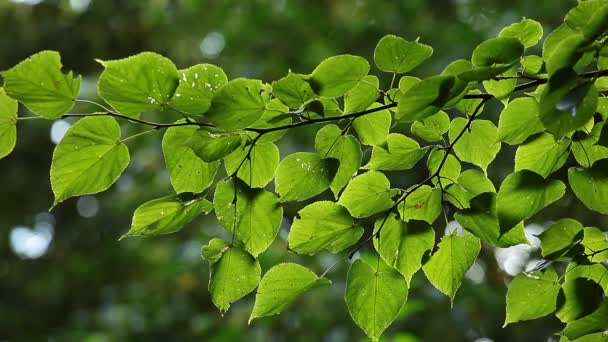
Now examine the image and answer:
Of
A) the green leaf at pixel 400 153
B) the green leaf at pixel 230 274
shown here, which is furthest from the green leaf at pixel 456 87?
the green leaf at pixel 230 274

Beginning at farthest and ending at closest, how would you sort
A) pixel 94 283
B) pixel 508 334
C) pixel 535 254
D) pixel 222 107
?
pixel 94 283
pixel 508 334
pixel 535 254
pixel 222 107

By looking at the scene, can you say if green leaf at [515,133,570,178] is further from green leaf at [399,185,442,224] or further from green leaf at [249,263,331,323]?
green leaf at [249,263,331,323]

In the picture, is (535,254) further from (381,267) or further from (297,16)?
(381,267)

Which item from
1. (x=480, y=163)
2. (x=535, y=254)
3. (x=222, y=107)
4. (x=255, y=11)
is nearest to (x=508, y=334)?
(x=535, y=254)

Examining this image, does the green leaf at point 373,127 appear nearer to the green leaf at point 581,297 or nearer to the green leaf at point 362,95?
the green leaf at point 362,95

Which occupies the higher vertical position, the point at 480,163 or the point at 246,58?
the point at 480,163

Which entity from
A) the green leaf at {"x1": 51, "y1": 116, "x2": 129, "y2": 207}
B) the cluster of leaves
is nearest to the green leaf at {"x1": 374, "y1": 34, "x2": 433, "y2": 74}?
the cluster of leaves

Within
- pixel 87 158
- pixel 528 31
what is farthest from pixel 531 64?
pixel 87 158

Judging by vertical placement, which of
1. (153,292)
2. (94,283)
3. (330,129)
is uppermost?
(330,129)
